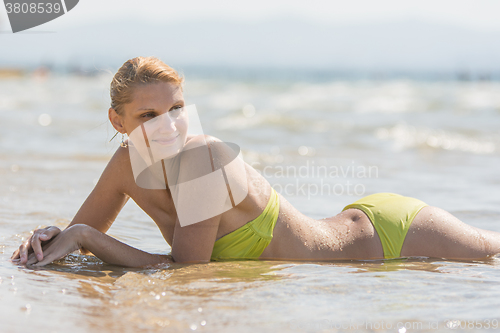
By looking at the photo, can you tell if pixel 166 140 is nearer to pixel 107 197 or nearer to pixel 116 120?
pixel 116 120

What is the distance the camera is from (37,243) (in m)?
2.92

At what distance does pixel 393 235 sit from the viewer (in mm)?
3176

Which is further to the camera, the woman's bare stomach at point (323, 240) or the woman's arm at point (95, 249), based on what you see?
the woman's bare stomach at point (323, 240)

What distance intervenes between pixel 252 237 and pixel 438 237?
44.9 inches

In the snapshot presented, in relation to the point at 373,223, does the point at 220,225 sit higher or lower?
higher

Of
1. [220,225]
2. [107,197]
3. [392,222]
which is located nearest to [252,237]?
[220,225]

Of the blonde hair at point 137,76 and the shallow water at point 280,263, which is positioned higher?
the blonde hair at point 137,76

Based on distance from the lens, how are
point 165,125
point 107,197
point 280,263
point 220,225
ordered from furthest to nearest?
1. point 107,197
2. point 280,263
3. point 220,225
4. point 165,125

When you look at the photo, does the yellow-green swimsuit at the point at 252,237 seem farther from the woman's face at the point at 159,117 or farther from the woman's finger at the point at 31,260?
the woman's finger at the point at 31,260

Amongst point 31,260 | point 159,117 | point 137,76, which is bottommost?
point 31,260

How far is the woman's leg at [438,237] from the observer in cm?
316

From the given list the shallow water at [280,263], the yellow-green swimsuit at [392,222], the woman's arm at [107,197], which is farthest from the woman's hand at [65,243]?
the yellow-green swimsuit at [392,222]

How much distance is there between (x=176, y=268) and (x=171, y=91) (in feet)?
3.28

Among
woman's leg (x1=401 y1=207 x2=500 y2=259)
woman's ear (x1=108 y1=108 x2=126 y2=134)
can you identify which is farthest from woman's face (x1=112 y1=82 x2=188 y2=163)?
woman's leg (x1=401 y1=207 x2=500 y2=259)
